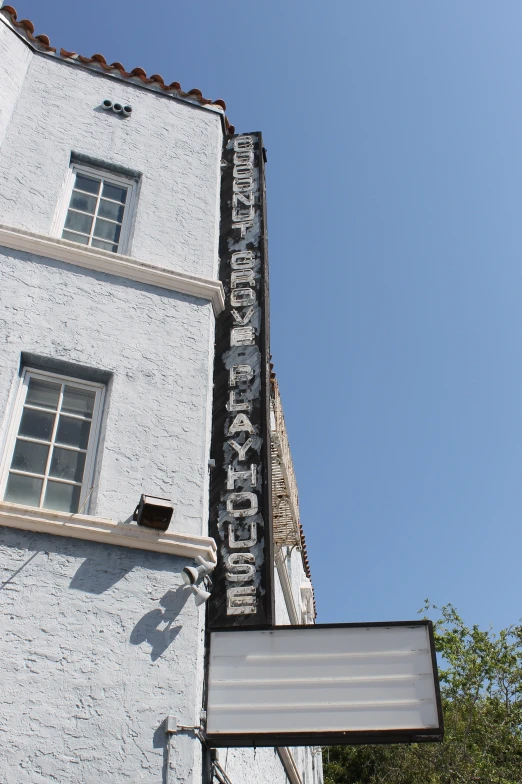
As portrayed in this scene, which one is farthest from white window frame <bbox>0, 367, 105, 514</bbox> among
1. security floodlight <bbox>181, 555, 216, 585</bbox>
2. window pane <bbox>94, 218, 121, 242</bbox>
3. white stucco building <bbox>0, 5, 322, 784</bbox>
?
window pane <bbox>94, 218, 121, 242</bbox>

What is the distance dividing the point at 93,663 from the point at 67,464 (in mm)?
1822

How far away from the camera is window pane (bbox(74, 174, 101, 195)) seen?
28.5ft

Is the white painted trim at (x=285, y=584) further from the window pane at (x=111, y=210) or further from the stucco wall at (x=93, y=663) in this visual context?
the stucco wall at (x=93, y=663)

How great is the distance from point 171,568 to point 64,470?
1.32 meters

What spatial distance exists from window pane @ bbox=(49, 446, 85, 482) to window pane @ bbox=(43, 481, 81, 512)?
9 centimetres

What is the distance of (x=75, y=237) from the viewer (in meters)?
8.13

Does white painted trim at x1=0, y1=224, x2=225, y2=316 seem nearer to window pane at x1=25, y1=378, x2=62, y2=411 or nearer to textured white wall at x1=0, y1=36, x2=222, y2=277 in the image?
textured white wall at x1=0, y1=36, x2=222, y2=277

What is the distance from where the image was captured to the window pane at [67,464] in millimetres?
6324

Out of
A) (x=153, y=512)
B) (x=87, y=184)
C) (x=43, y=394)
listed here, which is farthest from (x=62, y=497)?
(x=87, y=184)

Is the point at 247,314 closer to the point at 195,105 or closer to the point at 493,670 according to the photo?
the point at 195,105

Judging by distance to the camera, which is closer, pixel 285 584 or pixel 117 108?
pixel 117 108

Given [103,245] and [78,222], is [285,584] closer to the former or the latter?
[103,245]

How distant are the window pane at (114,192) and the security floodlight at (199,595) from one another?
16.5ft

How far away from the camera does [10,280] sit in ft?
23.2
